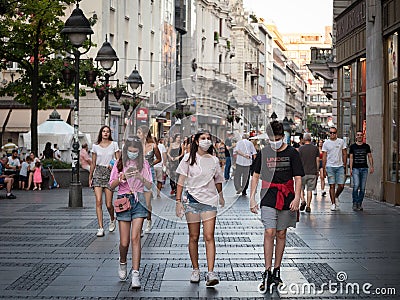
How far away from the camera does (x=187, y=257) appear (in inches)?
470

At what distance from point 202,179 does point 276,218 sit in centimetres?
97

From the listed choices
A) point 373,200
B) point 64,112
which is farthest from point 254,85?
point 373,200

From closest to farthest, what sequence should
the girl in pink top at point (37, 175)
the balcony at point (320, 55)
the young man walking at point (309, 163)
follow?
the young man walking at point (309, 163) → the girl in pink top at point (37, 175) → the balcony at point (320, 55)

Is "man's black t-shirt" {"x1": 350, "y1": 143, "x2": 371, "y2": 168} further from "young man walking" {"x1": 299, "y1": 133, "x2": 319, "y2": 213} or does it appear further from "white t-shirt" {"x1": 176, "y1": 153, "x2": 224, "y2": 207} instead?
"white t-shirt" {"x1": 176, "y1": 153, "x2": 224, "y2": 207}

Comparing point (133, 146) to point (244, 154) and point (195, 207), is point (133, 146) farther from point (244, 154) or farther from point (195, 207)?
point (244, 154)

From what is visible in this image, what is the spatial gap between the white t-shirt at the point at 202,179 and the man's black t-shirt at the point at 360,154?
9.86 meters

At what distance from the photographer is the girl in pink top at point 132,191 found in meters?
9.88

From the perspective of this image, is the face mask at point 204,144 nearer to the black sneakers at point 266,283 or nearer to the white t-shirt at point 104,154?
the black sneakers at point 266,283

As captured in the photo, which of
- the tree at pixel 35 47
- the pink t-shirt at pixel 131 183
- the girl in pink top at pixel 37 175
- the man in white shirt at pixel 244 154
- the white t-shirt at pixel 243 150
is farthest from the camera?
the tree at pixel 35 47

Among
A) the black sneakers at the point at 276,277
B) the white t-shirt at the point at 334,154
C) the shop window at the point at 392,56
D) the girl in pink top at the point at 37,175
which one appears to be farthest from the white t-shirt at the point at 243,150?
the black sneakers at the point at 276,277

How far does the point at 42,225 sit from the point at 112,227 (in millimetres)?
2061

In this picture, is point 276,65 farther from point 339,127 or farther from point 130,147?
point 130,147

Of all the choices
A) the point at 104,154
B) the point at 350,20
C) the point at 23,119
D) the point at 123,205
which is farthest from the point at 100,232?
the point at 23,119

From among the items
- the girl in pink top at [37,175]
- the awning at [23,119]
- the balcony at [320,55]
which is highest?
the balcony at [320,55]
